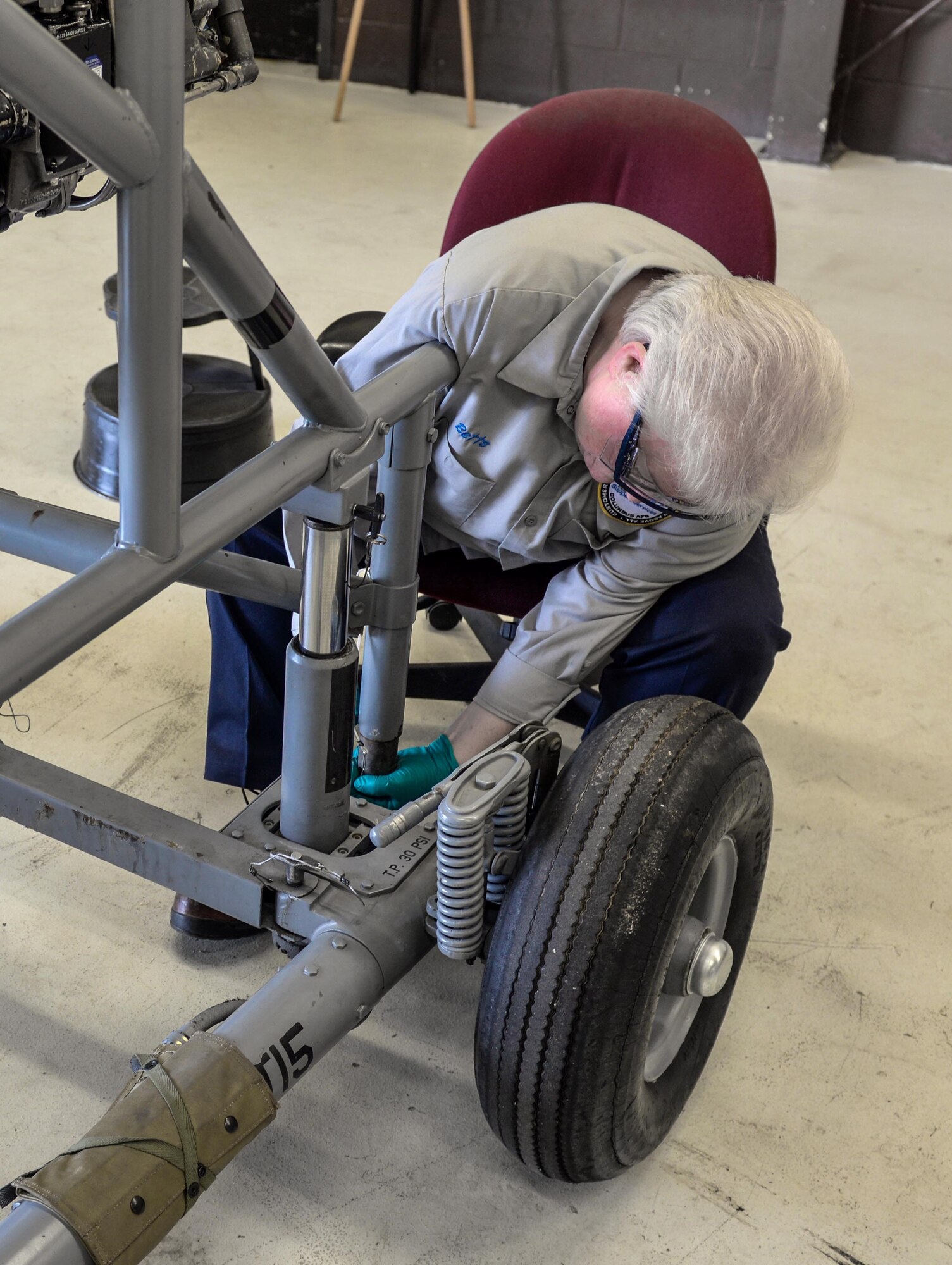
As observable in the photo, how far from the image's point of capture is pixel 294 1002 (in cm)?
106

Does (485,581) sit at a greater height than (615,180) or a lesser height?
lesser

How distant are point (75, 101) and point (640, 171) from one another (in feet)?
3.46

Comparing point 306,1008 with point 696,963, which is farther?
point 696,963

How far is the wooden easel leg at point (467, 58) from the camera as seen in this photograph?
513 centimetres

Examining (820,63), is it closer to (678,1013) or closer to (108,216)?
(108,216)

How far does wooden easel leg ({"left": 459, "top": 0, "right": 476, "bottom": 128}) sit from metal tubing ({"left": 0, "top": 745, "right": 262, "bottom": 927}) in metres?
4.67

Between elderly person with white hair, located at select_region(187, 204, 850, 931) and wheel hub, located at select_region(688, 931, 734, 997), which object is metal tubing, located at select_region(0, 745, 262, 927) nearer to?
elderly person with white hair, located at select_region(187, 204, 850, 931)

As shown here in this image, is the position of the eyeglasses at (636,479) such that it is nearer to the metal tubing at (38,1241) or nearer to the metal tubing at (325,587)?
the metal tubing at (325,587)

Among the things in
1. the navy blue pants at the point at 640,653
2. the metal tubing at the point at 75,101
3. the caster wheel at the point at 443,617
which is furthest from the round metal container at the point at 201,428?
the metal tubing at the point at 75,101

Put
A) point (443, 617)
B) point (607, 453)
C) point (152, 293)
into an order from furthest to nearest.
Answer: point (443, 617)
point (607, 453)
point (152, 293)

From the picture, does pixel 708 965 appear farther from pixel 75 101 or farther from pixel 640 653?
pixel 75 101

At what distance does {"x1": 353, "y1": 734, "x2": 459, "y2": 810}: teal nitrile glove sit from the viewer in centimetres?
135

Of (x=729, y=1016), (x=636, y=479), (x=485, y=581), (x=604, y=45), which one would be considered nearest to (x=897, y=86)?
(x=604, y=45)

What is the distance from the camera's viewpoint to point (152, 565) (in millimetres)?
899
